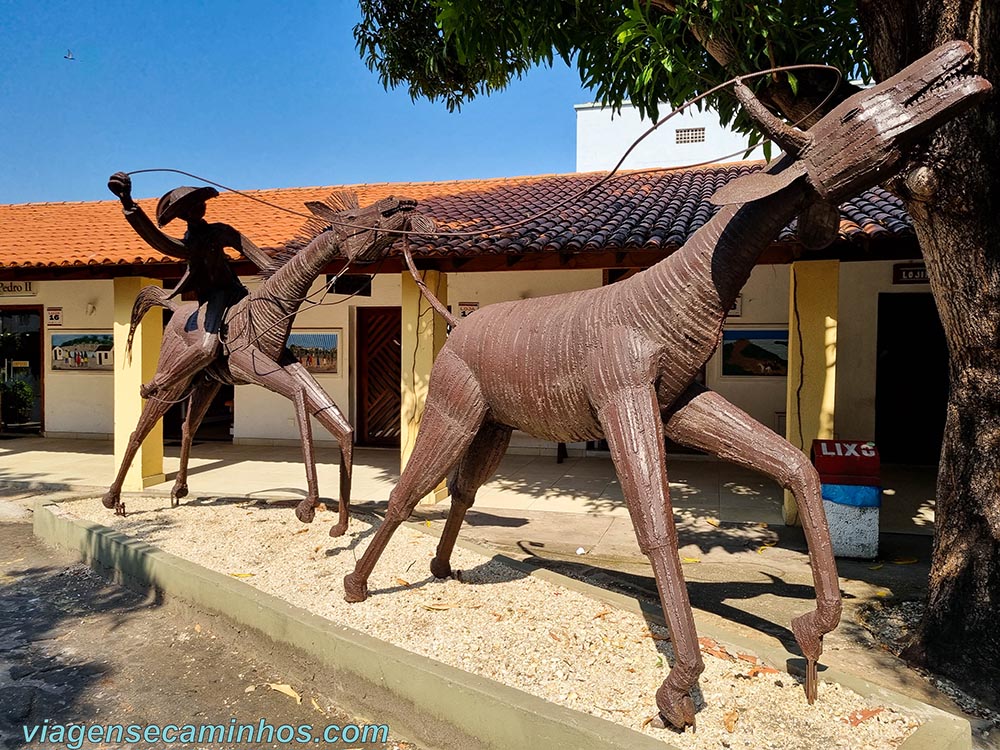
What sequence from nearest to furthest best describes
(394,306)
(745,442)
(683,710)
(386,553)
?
(683,710), (745,442), (386,553), (394,306)

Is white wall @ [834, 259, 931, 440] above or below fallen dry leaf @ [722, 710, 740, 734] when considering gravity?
above

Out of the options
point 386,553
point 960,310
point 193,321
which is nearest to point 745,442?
point 960,310

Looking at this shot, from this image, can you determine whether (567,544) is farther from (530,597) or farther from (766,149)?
(766,149)

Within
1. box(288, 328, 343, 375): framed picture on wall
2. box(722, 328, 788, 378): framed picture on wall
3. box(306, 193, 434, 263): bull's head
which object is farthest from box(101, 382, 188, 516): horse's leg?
box(722, 328, 788, 378): framed picture on wall

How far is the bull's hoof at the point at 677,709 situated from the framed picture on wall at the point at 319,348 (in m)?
9.28

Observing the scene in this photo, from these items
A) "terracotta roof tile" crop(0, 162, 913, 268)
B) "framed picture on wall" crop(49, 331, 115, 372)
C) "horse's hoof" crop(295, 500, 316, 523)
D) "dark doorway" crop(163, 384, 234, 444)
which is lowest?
"dark doorway" crop(163, 384, 234, 444)

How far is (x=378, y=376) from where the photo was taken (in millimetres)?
11180

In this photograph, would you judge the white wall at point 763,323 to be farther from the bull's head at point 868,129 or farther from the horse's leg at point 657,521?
the bull's head at point 868,129

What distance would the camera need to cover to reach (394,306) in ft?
36.0

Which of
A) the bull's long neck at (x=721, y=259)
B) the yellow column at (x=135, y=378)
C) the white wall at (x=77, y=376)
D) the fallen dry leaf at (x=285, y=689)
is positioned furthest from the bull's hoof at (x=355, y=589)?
the white wall at (x=77, y=376)

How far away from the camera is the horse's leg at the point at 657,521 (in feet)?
7.89

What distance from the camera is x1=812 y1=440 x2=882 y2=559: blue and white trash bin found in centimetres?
535

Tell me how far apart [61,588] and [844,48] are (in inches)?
259

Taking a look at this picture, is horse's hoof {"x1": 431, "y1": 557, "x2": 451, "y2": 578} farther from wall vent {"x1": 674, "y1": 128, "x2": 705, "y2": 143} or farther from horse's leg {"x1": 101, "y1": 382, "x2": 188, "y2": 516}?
wall vent {"x1": 674, "y1": 128, "x2": 705, "y2": 143}
